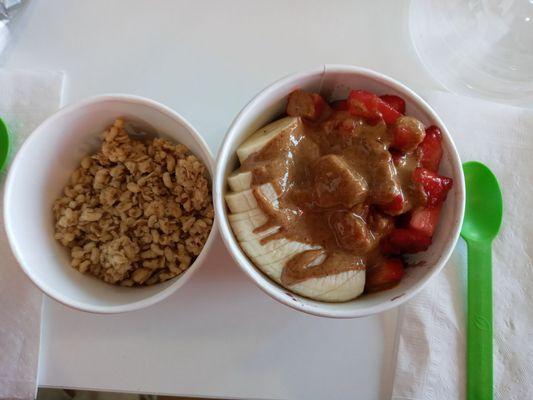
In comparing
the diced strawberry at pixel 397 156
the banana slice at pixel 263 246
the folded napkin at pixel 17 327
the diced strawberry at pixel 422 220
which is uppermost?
the diced strawberry at pixel 397 156

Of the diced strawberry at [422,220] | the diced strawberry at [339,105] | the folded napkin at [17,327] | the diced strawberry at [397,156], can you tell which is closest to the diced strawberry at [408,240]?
the diced strawberry at [422,220]

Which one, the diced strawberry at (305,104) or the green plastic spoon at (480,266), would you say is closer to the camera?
the diced strawberry at (305,104)

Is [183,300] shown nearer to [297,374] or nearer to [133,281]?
[133,281]

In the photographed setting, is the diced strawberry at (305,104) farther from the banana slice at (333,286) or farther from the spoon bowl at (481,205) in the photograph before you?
the spoon bowl at (481,205)

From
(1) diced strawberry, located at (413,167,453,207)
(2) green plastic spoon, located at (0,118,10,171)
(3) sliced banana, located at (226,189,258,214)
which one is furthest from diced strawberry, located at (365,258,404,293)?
(2) green plastic spoon, located at (0,118,10,171)

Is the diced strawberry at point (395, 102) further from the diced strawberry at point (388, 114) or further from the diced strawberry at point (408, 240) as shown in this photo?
the diced strawberry at point (408, 240)

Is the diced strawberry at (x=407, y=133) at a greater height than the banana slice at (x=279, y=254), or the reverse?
the diced strawberry at (x=407, y=133)
